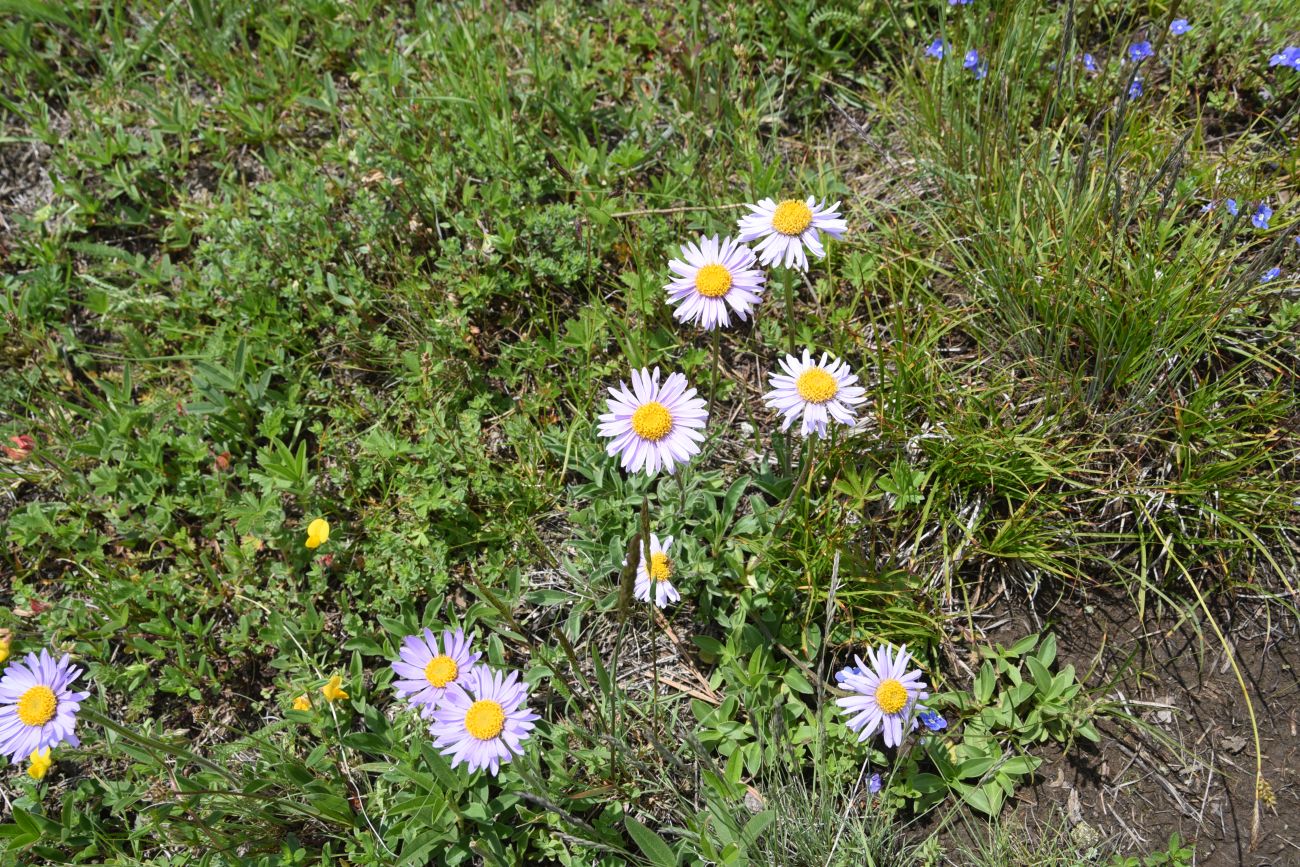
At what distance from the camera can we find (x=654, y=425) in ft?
8.02

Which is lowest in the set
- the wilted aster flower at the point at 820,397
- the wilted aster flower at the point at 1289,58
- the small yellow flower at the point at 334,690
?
the small yellow flower at the point at 334,690

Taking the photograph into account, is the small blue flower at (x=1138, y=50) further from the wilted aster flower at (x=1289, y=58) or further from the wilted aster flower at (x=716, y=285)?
the wilted aster flower at (x=716, y=285)

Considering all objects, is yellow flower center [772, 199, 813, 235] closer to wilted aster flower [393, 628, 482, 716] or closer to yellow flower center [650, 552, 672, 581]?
yellow flower center [650, 552, 672, 581]

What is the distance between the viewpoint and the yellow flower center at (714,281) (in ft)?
8.63

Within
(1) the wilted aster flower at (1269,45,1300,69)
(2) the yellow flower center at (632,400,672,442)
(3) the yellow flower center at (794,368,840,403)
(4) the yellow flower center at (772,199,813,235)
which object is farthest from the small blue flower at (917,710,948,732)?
(1) the wilted aster flower at (1269,45,1300,69)

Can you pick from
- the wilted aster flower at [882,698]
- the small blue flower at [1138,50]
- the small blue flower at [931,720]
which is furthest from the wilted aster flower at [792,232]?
the small blue flower at [1138,50]

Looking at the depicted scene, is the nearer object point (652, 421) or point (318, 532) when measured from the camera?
point (652, 421)

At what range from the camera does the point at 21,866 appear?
8.68 ft

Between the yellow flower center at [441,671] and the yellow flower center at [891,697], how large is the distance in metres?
1.13

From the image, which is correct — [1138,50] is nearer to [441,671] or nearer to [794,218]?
[794,218]

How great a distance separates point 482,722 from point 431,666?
26 cm

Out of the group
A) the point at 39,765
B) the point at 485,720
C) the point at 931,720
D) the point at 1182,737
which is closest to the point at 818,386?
the point at 931,720

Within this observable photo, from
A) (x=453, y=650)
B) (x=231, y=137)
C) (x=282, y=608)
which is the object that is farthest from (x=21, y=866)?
(x=231, y=137)

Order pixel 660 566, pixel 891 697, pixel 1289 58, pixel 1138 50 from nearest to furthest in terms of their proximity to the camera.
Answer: pixel 891 697 → pixel 660 566 → pixel 1289 58 → pixel 1138 50
